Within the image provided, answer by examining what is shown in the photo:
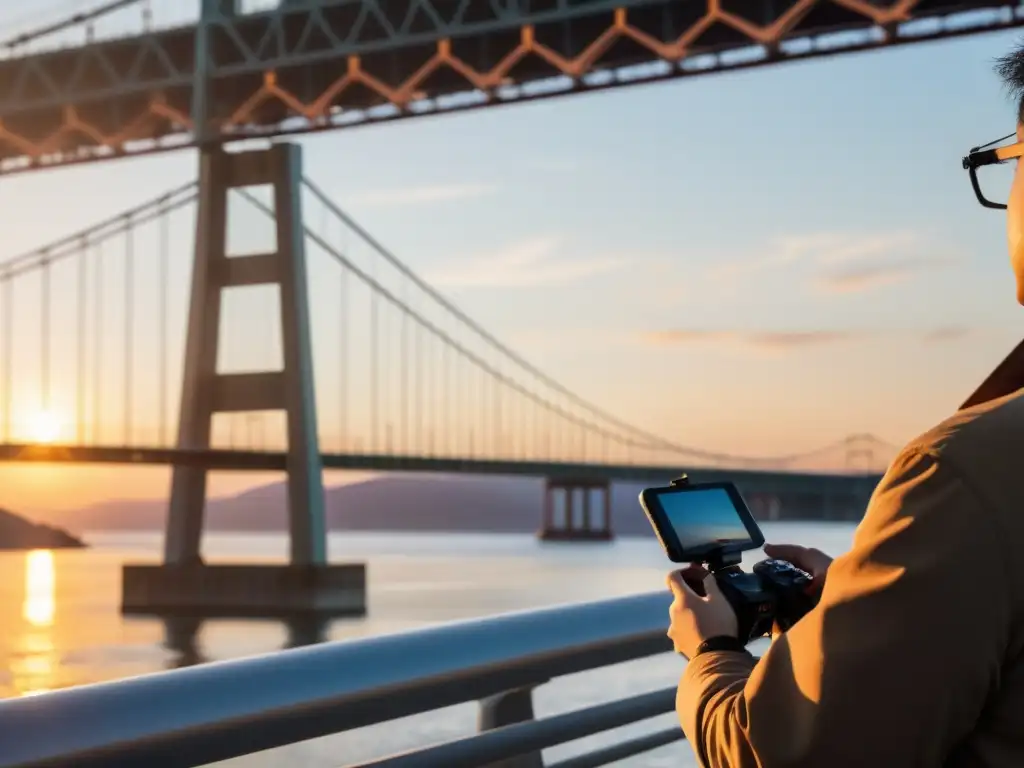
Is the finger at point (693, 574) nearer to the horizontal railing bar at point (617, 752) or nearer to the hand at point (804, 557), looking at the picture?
the hand at point (804, 557)

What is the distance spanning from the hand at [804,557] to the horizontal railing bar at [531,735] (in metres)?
0.49

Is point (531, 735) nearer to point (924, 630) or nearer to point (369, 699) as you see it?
point (369, 699)

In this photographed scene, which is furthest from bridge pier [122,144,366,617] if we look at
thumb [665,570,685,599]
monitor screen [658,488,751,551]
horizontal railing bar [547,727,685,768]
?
thumb [665,570,685,599]

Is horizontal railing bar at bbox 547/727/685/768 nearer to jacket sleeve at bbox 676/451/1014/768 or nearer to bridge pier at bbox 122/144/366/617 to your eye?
jacket sleeve at bbox 676/451/1014/768

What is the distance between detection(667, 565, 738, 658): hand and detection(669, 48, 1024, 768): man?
158 mm

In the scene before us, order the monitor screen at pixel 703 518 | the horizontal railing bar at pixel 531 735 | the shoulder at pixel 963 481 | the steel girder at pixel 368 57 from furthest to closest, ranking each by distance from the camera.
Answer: the steel girder at pixel 368 57 < the horizontal railing bar at pixel 531 735 < the monitor screen at pixel 703 518 < the shoulder at pixel 963 481

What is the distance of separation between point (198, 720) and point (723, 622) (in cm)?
49

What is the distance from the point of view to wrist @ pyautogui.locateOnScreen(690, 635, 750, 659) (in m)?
1.24

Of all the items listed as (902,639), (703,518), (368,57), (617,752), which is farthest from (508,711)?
(368,57)

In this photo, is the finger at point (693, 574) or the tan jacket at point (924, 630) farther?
the finger at point (693, 574)

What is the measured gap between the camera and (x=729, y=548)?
1.36m

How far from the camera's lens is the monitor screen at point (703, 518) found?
1366 mm

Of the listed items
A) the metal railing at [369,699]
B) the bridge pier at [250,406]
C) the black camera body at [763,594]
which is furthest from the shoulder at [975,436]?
the bridge pier at [250,406]

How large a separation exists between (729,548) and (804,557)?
0.25 feet
